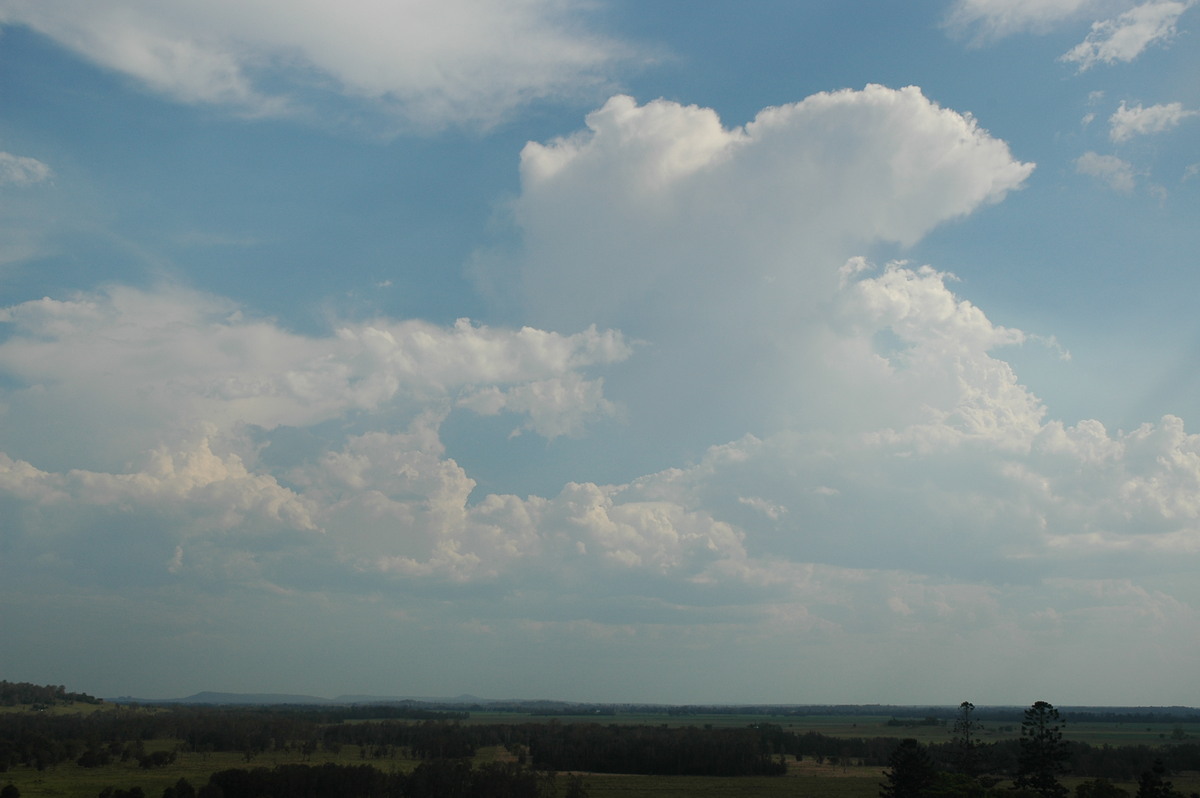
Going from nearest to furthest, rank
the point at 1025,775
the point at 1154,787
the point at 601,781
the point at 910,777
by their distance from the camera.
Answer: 1. the point at 1154,787
2. the point at 910,777
3. the point at 1025,775
4. the point at 601,781

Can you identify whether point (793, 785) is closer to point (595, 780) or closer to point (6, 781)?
point (595, 780)

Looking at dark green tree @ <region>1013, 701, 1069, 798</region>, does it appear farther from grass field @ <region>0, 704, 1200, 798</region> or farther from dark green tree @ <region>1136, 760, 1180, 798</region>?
grass field @ <region>0, 704, 1200, 798</region>

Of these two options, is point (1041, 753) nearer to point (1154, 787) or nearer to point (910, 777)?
point (910, 777)

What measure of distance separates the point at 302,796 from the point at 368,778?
11.7 m

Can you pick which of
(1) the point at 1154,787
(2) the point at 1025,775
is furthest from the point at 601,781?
(1) the point at 1154,787

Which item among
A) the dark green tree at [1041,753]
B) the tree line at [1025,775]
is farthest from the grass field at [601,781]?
the dark green tree at [1041,753]

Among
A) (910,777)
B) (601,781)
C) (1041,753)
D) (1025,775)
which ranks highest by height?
(1041,753)

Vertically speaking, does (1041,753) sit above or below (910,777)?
above

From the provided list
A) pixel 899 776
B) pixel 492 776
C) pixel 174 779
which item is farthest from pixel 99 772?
pixel 899 776

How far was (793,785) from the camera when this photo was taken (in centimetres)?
16138

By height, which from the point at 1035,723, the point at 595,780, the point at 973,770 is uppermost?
the point at 1035,723

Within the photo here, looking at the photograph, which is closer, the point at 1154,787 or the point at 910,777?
the point at 1154,787

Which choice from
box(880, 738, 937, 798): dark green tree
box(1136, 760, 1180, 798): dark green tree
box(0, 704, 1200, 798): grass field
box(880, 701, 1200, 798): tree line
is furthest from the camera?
box(0, 704, 1200, 798): grass field

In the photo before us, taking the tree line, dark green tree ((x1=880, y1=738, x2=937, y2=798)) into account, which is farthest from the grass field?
dark green tree ((x1=880, y1=738, x2=937, y2=798))
